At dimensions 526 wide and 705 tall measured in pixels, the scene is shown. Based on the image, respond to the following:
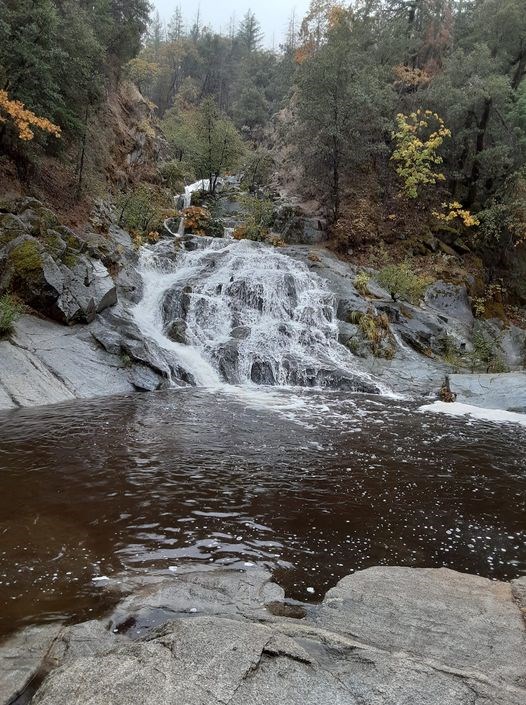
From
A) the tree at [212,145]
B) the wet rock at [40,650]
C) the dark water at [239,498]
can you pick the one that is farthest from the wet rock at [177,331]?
the tree at [212,145]

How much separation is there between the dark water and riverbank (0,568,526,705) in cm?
36

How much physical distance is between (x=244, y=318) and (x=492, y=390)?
28.0ft

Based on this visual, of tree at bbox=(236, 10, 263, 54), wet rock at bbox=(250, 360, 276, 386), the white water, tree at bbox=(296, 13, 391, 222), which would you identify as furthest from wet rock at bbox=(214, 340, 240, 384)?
tree at bbox=(236, 10, 263, 54)

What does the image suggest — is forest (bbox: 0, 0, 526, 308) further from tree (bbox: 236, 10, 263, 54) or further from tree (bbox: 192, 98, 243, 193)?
tree (bbox: 236, 10, 263, 54)

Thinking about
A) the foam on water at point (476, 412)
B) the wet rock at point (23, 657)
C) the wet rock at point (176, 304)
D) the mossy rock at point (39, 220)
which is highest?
the mossy rock at point (39, 220)

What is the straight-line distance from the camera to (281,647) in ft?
9.43

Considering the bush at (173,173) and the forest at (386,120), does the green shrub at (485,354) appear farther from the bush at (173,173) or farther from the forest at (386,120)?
the bush at (173,173)

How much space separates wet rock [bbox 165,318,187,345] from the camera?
15891 millimetres

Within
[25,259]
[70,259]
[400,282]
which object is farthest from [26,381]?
[400,282]

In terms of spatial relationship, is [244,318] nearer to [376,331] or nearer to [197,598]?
[376,331]

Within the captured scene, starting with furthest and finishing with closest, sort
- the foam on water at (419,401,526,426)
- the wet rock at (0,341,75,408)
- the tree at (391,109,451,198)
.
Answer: the tree at (391,109,451,198) < the foam on water at (419,401,526,426) < the wet rock at (0,341,75,408)

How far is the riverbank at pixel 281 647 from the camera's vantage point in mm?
2500

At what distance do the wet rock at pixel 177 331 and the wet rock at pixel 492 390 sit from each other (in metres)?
8.73

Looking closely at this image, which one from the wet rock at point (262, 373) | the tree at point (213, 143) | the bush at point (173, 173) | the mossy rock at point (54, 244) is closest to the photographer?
the mossy rock at point (54, 244)
